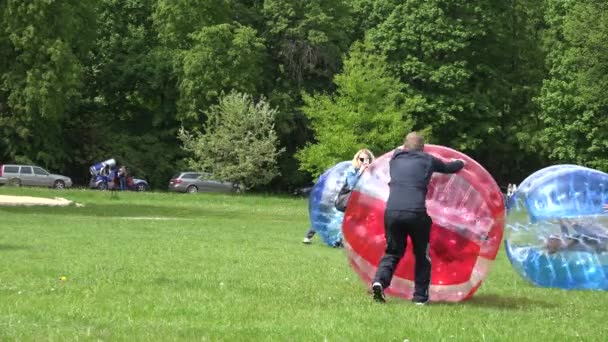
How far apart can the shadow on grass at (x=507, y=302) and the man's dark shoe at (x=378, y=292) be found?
4.02 feet

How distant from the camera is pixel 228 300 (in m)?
10.7

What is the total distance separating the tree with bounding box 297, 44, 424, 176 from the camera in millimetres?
46594

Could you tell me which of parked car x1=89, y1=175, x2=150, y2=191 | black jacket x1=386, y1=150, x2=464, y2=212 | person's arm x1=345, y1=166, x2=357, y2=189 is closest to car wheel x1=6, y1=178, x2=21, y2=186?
parked car x1=89, y1=175, x2=150, y2=191

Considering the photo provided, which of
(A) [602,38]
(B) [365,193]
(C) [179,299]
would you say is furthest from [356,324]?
(A) [602,38]

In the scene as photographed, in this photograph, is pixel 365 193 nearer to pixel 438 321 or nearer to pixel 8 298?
pixel 438 321

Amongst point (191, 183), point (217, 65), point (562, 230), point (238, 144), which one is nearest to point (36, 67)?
point (217, 65)

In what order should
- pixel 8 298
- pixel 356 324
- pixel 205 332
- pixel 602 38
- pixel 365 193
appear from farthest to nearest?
pixel 602 38, pixel 365 193, pixel 8 298, pixel 356 324, pixel 205 332

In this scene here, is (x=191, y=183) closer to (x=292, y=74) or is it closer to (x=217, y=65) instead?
(x=217, y=65)

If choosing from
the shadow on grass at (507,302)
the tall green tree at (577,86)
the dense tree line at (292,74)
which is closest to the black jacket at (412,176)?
the shadow on grass at (507,302)

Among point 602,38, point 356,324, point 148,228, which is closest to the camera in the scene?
point 356,324

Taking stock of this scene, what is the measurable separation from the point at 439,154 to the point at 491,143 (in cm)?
4908

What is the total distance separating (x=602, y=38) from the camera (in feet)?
157

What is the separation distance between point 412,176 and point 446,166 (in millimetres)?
503

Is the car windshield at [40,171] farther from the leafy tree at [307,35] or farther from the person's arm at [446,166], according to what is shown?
the person's arm at [446,166]
